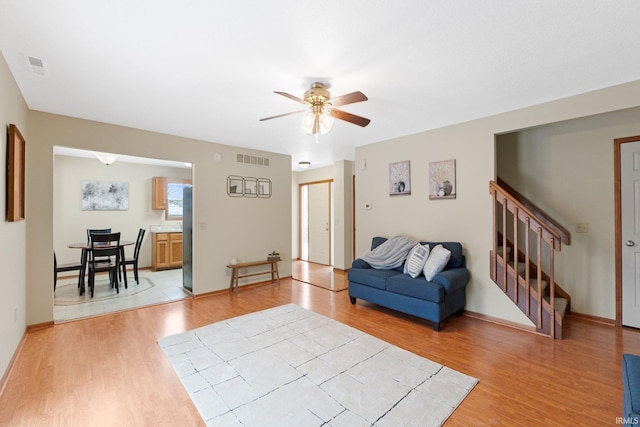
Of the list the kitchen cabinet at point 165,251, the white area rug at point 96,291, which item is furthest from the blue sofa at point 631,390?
the kitchen cabinet at point 165,251

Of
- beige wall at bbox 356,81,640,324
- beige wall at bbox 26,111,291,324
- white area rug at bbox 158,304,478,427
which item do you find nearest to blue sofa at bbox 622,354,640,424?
white area rug at bbox 158,304,478,427

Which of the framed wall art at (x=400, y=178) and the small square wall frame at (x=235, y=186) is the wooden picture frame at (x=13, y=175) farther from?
the framed wall art at (x=400, y=178)

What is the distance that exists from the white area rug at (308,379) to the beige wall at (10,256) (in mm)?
1152

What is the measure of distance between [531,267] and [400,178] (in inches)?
83.2

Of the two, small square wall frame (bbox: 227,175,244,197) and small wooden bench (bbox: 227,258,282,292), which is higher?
small square wall frame (bbox: 227,175,244,197)

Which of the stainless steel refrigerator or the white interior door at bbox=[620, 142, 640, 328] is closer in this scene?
the white interior door at bbox=[620, 142, 640, 328]

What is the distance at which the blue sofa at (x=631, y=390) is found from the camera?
1139 mm

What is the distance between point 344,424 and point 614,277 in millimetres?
3629

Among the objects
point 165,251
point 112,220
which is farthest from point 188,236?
point 112,220

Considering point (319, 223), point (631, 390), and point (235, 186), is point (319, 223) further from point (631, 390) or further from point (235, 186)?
point (631, 390)

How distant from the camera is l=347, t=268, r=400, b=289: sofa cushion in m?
3.52

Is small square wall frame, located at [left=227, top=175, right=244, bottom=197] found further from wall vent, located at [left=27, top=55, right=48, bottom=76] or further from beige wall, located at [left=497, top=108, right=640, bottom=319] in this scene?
beige wall, located at [left=497, top=108, right=640, bottom=319]

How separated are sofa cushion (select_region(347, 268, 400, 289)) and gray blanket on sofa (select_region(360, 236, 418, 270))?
0.09 metres

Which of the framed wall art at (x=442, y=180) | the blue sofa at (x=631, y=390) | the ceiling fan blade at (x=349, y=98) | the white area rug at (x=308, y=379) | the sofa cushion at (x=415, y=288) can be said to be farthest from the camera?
the framed wall art at (x=442, y=180)
